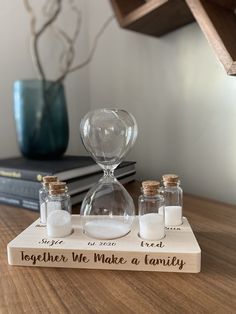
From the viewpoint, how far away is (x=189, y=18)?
733mm

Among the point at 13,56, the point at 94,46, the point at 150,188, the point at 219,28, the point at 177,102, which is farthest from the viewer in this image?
the point at 94,46

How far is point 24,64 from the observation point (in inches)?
38.6

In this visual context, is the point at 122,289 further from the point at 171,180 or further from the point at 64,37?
the point at 64,37

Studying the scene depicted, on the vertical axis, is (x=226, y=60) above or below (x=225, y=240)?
above

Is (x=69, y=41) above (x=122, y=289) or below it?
above

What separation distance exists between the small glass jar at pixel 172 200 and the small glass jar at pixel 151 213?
1.5 inches

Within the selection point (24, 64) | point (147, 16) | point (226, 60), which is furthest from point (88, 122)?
point (24, 64)

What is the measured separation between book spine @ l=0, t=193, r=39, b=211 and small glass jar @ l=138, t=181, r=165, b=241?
0.93 ft

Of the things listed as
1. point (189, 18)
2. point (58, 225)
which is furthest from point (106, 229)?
point (189, 18)

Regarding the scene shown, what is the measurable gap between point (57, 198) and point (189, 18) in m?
0.53

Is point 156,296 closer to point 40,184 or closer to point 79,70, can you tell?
point 40,184

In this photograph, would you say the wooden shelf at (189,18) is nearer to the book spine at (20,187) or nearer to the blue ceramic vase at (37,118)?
the blue ceramic vase at (37,118)

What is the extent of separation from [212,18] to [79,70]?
2.02ft

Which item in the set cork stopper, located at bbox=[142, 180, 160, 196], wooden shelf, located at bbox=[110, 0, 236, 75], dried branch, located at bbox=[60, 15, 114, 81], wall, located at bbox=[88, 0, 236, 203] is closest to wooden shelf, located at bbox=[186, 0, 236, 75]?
wooden shelf, located at bbox=[110, 0, 236, 75]
